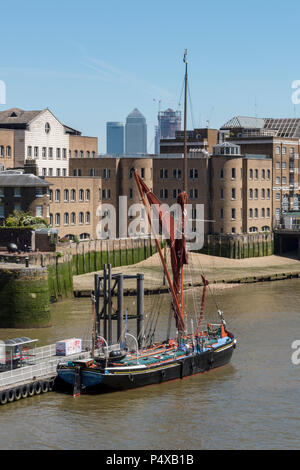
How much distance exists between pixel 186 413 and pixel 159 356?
808 centimetres

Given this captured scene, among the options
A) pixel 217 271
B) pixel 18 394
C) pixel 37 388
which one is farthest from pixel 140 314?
pixel 217 271

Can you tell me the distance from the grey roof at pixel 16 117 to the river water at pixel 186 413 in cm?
5972

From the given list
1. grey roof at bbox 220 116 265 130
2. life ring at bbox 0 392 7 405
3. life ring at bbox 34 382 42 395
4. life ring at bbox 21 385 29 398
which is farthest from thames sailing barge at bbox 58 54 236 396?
grey roof at bbox 220 116 265 130

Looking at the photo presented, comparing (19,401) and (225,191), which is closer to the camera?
(19,401)

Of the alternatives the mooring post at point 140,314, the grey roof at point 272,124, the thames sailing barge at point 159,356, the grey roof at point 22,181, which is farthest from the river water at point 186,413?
the grey roof at point 272,124

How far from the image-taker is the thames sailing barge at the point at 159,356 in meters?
59.4

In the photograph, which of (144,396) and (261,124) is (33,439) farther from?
(261,124)

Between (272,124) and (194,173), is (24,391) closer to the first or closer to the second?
(194,173)

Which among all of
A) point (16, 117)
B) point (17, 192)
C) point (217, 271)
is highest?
point (16, 117)

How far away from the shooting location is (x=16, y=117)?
130 metres

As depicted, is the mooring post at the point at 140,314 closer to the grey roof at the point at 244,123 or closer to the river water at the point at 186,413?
the river water at the point at 186,413

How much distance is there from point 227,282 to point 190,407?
53.4m

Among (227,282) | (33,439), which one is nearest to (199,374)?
(33,439)

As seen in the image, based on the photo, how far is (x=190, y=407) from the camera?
187ft
